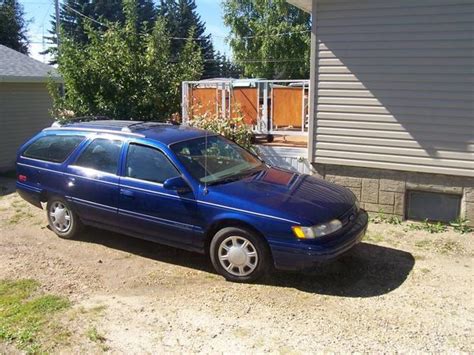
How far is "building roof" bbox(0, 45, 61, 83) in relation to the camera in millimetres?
11719

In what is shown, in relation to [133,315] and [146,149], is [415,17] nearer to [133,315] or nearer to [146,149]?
[146,149]

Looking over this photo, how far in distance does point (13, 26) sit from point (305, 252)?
34.8 m

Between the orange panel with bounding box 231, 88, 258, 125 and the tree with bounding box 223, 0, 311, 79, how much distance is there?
73.0 ft

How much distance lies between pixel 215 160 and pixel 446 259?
2847 millimetres

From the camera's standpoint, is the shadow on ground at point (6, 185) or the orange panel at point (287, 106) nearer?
the orange panel at point (287, 106)

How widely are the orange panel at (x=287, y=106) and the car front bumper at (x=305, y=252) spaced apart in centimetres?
419

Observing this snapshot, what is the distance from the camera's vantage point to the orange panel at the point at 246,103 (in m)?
9.05

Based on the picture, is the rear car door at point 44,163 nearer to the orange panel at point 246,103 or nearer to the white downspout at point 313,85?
the white downspout at point 313,85

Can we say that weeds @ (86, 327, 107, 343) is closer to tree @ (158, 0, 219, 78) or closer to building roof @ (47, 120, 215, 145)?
building roof @ (47, 120, 215, 145)

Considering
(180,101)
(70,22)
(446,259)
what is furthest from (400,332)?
(70,22)

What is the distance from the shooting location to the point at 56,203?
6340 millimetres

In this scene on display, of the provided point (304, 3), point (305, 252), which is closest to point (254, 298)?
point (305, 252)

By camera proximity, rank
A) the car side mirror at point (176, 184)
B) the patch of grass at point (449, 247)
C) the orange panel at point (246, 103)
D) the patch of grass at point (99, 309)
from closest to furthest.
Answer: the patch of grass at point (99, 309) → the car side mirror at point (176, 184) → the patch of grass at point (449, 247) → the orange panel at point (246, 103)

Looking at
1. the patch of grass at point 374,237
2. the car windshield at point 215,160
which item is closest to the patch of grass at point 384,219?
the patch of grass at point 374,237
